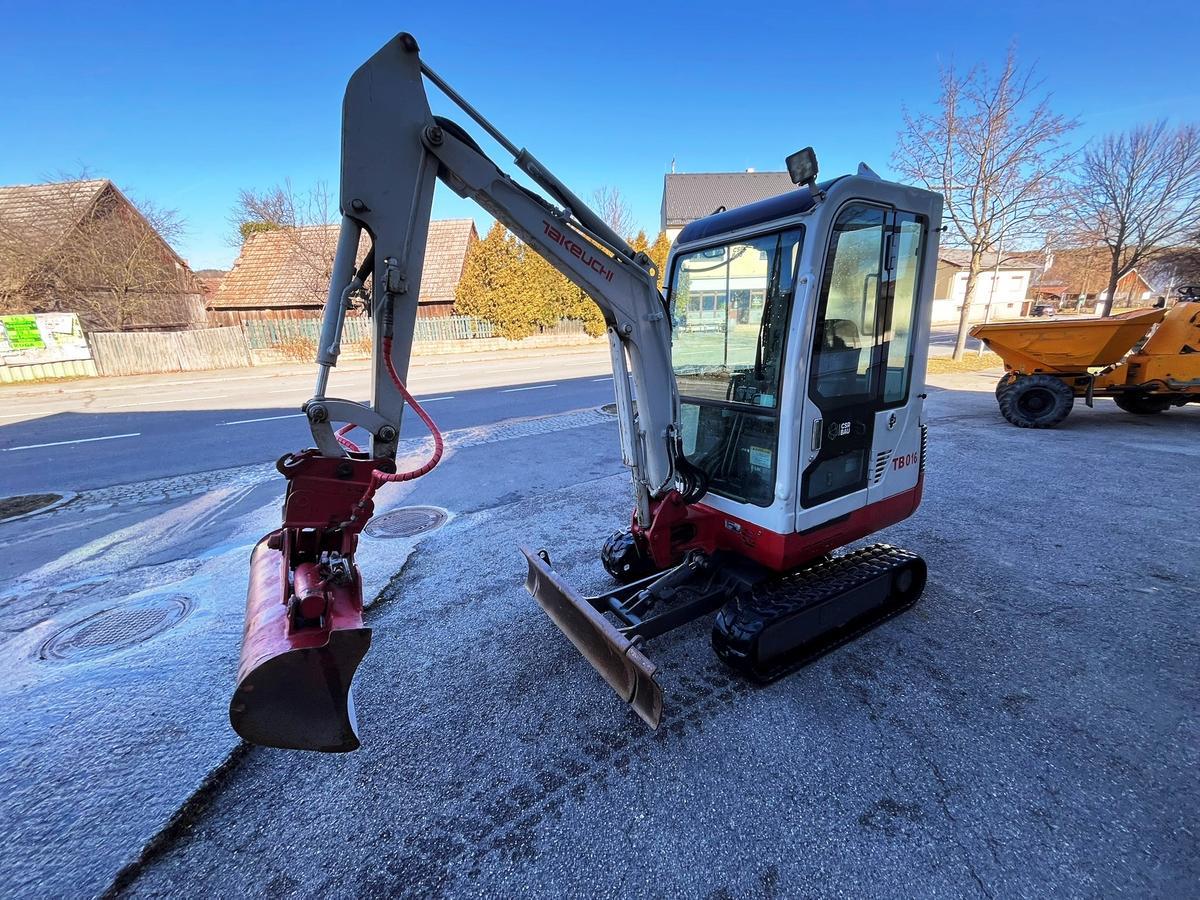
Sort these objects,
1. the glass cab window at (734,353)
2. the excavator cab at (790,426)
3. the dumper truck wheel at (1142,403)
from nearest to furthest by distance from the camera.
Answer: the excavator cab at (790,426) < the glass cab window at (734,353) < the dumper truck wheel at (1142,403)

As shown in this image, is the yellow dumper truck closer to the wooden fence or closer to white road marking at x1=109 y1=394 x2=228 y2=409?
white road marking at x1=109 y1=394 x2=228 y2=409

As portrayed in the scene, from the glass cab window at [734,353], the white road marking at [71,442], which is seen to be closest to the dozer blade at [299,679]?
the glass cab window at [734,353]

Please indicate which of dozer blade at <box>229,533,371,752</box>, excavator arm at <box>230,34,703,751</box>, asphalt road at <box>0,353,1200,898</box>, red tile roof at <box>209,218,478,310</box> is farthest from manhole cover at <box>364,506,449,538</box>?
red tile roof at <box>209,218,478,310</box>

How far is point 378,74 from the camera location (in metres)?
1.88

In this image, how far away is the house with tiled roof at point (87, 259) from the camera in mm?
17578

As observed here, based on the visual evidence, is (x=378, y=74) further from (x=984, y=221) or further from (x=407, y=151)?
(x=984, y=221)

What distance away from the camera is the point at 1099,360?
828 centimetres

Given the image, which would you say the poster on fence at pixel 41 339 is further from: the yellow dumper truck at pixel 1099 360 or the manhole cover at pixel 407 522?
the yellow dumper truck at pixel 1099 360

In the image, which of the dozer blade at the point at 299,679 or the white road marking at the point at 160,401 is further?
the white road marking at the point at 160,401

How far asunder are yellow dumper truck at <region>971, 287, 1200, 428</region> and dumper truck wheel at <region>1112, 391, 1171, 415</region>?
0.02 meters

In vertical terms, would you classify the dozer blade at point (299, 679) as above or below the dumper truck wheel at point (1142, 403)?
above

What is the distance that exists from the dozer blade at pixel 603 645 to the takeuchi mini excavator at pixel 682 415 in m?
0.01

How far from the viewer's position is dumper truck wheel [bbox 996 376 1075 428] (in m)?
8.26

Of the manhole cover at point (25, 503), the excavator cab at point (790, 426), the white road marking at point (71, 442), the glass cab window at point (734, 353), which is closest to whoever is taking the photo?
the excavator cab at point (790, 426)
